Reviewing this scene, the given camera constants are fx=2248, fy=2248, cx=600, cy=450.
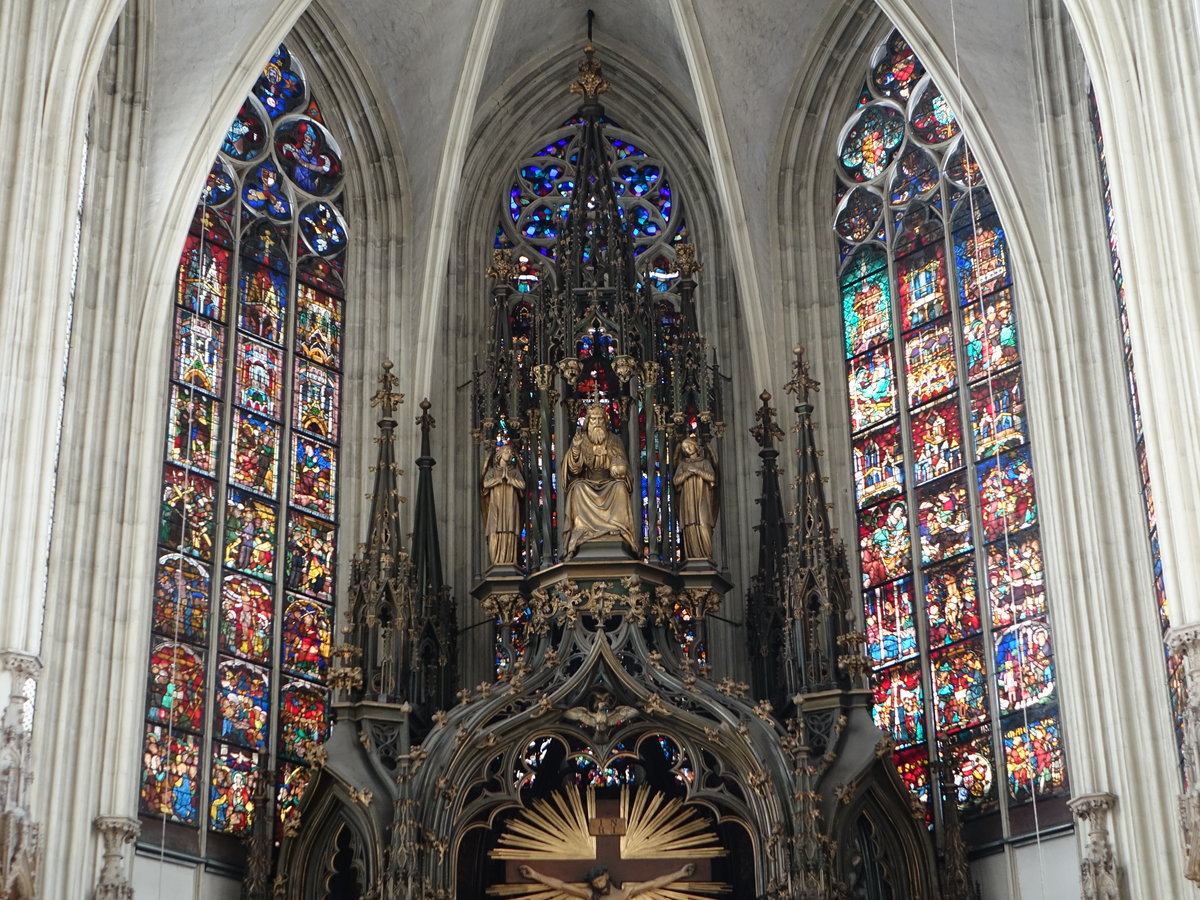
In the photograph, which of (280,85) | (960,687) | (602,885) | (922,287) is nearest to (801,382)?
(922,287)

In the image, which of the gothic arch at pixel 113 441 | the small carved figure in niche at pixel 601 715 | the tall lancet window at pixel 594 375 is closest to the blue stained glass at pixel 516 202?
the tall lancet window at pixel 594 375

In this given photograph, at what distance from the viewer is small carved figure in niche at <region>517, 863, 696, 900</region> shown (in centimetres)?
1800

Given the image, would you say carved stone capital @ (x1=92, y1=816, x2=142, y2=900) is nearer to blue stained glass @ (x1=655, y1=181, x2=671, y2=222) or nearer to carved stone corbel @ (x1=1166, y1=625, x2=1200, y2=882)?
carved stone corbel @ (x1=1166, y1=625, x2=1200, y2=882)

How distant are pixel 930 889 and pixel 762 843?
138cm

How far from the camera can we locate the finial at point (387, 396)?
2000 centimetres

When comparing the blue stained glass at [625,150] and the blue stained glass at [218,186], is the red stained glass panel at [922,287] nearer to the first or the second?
the blue stained glass at [625,150]

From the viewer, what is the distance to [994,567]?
63.8 ft

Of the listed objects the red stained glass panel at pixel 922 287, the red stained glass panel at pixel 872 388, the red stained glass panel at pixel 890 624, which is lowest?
the red stained glass panel at pixel 890 624

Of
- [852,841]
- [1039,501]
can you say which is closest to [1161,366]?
[1039,501]

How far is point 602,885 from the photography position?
59.0 ft

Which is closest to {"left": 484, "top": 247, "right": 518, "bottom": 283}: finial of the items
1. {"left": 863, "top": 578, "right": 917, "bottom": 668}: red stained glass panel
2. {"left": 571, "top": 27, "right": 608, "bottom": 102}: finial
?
{"left": 571, "top": 27, "right": 608, "bottom": 102}: finial

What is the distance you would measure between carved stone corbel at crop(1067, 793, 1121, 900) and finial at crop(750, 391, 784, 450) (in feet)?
14.6

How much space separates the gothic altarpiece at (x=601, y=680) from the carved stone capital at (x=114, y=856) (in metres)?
1.02

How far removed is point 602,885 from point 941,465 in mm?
5065
